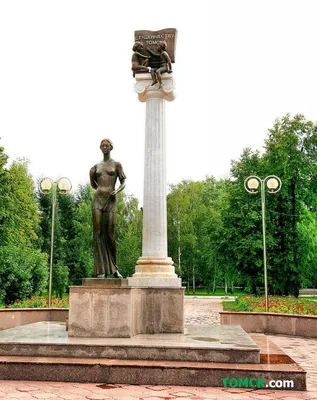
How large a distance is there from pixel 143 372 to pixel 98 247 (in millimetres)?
3282

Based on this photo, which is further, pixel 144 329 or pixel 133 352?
pixel 144 329

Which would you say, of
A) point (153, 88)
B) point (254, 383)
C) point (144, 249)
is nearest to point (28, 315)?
point (144, 249)

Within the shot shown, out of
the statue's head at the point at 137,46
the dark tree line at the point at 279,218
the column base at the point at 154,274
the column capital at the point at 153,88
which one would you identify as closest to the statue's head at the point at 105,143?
the column capital at the point at 153,88

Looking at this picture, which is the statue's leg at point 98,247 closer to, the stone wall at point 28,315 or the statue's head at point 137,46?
the statue's head at point 137,46

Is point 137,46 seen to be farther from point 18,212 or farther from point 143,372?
point 18,212

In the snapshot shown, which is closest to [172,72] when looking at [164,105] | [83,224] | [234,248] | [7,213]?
[164,105]

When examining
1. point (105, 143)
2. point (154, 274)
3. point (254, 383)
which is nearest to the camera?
point (254, 383)

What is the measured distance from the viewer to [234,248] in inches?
1184

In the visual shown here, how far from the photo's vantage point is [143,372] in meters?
6.89

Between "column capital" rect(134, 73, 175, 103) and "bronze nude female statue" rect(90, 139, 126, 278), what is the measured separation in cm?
232

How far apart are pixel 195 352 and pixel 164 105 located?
6.53 meters

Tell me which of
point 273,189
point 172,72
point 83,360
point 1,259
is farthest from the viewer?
point 1,259

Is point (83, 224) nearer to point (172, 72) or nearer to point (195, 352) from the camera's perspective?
point (172, 72)

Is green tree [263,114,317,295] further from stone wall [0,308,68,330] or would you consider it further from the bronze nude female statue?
the bronze nude female statue
